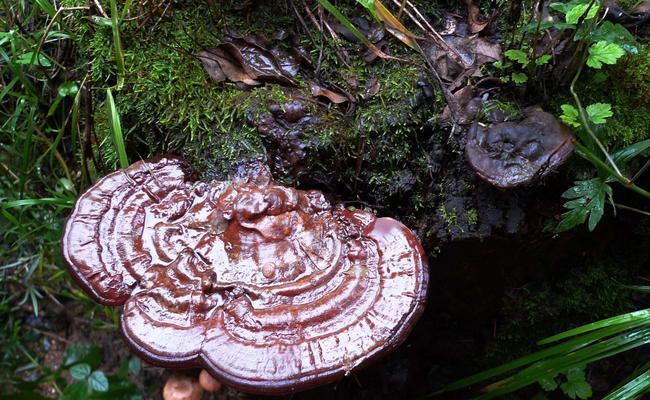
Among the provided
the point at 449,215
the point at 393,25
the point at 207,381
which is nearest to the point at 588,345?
the point at 449,215

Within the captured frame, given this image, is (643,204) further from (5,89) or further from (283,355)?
(5,89)

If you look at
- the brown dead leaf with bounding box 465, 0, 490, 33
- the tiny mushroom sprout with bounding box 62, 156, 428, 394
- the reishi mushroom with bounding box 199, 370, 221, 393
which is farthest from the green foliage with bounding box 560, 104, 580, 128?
the reishi mushroom with bounding box 199, 370, 221, 393

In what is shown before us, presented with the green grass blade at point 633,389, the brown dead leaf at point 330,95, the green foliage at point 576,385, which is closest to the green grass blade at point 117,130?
the brown dead leaf at point 330,95

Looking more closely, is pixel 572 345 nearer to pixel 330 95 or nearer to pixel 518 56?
pixel 518 56

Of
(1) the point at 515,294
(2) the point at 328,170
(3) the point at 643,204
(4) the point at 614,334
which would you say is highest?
(2) the point at 328,170

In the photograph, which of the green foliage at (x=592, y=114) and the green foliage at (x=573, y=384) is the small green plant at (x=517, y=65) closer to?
the green foliage at (x=592, y=114)

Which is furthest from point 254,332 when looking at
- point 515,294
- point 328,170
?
point 515,294
